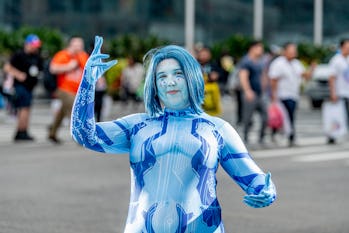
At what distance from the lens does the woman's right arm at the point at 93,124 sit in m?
4.25

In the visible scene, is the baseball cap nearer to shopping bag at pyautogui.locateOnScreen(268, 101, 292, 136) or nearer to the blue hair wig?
shopping bag at pyautogui.locateOnScreen(268, 101, 292, 136)

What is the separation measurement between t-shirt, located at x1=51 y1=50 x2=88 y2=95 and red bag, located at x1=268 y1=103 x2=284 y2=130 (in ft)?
9.52

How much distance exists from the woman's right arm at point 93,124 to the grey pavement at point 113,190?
4.39m

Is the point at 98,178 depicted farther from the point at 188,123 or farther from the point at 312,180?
the point at 188,123

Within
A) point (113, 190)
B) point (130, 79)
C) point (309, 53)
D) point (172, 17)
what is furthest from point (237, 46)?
point (113, 190)

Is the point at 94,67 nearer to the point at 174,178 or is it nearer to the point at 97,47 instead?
the point at 97,47

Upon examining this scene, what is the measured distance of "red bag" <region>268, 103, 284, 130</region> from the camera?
17.5 meters

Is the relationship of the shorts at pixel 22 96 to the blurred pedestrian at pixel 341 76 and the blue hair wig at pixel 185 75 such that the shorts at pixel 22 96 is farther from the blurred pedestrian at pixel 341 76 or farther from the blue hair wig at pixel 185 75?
the blue hair wig at pixel 185 75

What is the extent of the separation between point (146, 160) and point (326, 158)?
38.3ft

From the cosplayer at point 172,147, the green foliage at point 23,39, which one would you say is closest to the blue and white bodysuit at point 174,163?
the cosplayer at point 172,147

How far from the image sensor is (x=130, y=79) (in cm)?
3161

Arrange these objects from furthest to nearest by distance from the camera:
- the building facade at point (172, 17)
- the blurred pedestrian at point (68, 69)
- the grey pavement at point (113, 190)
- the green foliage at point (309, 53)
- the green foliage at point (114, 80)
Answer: the building facade at point (172, 17) < the green foliage at point (309, 53) < the green foliage at point (114, 80) < the blurred pedestrian at point (68, 69) < the grey pavement at point (113, 190)

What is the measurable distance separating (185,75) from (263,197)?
1.74 ft

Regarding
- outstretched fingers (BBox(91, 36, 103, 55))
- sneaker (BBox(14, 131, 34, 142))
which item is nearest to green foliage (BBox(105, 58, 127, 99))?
sneaker (BBox(14, 131, 34, 142))
